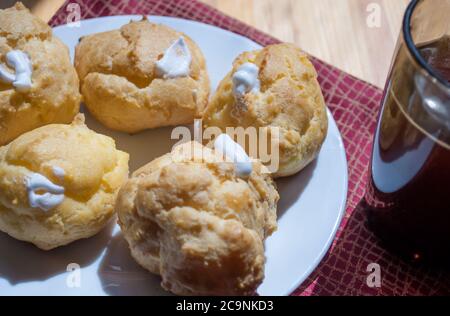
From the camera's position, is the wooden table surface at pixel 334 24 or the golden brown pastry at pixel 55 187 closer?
the golden brown pastry at pixel 55 187

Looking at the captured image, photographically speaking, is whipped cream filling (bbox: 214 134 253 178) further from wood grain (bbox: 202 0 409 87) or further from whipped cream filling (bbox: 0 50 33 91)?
wood grain (bbox: 202 0 409 87)

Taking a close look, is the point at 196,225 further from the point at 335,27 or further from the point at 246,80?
the point at 335,27

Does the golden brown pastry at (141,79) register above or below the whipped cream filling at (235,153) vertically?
above

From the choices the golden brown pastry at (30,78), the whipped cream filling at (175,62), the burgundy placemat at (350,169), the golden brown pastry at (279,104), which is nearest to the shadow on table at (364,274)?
the burgundy placemat at (350,169)

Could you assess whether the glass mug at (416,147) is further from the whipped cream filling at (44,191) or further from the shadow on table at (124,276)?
the whipped cream filling at (44,191)

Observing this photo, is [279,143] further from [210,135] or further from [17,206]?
[17,206]

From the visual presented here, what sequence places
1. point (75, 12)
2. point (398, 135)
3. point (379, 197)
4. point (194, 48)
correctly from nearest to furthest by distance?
point (398, 135) < point (379, 197) < point (194, 48) < point (75, 12)

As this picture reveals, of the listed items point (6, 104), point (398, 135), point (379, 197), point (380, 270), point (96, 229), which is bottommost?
point (380, 270)

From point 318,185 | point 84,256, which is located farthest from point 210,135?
point 84,256

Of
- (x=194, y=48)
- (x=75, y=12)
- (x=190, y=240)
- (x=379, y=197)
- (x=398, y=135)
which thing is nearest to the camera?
(x=190, y=240)
